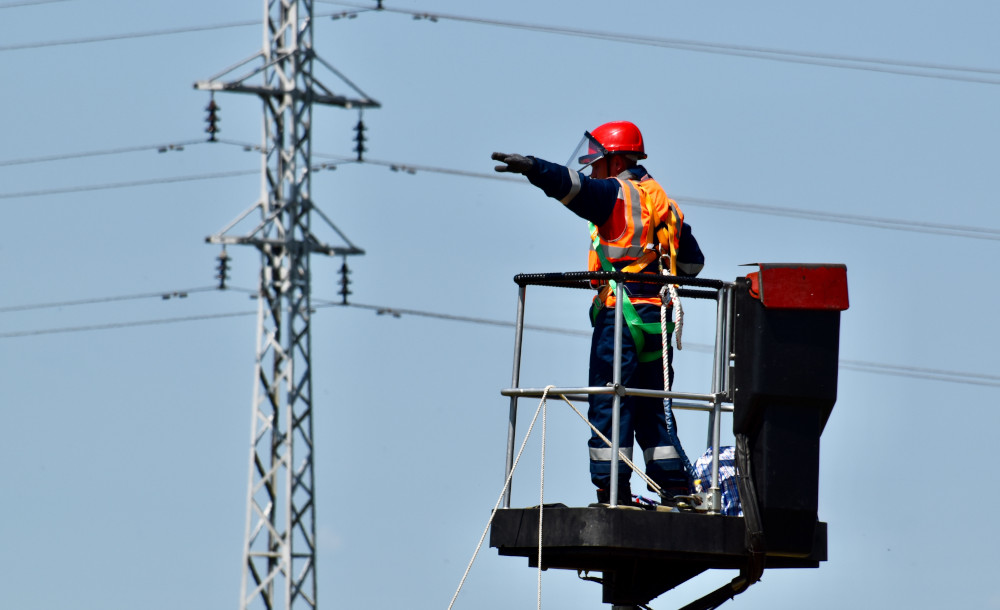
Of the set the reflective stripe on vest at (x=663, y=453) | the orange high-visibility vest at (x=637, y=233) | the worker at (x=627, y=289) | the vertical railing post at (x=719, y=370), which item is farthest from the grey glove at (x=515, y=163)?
the reflective stripe on vest at (x=663, y=453)

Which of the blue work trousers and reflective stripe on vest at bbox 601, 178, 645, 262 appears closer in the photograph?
the blue work trousers

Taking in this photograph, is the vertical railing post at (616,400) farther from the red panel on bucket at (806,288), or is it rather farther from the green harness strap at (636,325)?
the red panel on bucket at (806,288)

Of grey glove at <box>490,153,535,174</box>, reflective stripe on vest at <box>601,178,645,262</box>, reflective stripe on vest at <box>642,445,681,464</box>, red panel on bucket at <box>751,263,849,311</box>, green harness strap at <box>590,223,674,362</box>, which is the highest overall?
grey glove at <box>490,153,535,174</box>

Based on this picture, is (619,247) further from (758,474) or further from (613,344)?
(758,474)

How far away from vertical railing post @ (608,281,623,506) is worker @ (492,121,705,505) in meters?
0.28

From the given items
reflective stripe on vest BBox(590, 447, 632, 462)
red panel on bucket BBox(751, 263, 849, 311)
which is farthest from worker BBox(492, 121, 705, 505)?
red panel on bucket BBox(751, 263, 849, 311)

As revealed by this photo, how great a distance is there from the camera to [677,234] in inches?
555

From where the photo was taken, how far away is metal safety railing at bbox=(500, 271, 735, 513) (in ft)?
42.8

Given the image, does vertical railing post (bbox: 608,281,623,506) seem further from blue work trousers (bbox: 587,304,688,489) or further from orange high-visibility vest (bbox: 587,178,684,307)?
orange high-visibility vest (bbox: 587,178,684,307)

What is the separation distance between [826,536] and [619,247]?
2.28 meters

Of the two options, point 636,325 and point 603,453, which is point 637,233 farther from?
point 603,453

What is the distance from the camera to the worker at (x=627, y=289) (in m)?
13.4

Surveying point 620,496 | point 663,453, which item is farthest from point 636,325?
point 620,496

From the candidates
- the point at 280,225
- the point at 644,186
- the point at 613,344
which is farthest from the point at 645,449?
the point at 280,225
